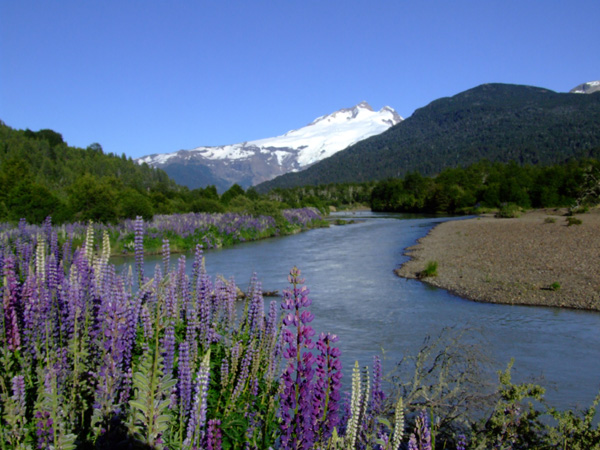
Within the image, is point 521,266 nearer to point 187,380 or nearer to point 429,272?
point 429,272

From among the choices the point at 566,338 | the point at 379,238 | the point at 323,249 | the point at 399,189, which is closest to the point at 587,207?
the point at 379,238

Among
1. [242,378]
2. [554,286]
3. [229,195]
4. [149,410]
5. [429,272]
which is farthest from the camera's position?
[229,195]

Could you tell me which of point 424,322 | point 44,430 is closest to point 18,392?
point 44,430

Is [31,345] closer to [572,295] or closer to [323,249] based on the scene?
[572,295]

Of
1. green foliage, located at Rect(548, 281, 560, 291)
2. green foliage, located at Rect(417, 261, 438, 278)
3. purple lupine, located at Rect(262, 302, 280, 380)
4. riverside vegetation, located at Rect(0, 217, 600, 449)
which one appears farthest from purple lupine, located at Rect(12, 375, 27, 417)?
green foliage, located at Rect(417, 261, 438, 278)

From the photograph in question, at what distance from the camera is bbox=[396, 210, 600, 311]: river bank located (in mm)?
12734

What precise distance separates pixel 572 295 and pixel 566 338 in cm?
350

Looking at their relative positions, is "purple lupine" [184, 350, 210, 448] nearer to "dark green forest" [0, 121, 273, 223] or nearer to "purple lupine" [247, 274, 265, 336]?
"purple lupine" [247, 274, 265, 336]

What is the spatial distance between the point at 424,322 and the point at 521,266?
7.43 metres

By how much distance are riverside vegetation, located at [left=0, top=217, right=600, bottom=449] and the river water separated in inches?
78.3

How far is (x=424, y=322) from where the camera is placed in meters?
10.8

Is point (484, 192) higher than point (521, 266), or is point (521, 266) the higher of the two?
point (484, 192)

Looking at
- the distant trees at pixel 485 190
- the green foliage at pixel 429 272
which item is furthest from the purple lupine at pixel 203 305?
the distant trees at pixel 485 190

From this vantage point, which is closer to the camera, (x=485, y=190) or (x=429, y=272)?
(x=429, y=272)
